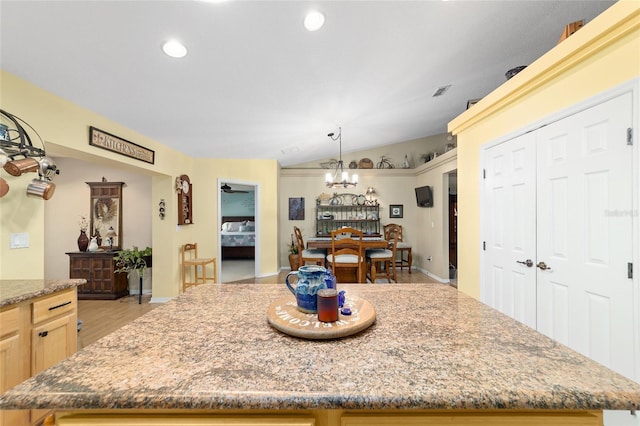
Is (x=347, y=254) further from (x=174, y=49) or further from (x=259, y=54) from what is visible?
(x=174, y=49)

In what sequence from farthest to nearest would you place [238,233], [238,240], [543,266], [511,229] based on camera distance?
[238,240] < [238,233] < [511,229] < [543,266]

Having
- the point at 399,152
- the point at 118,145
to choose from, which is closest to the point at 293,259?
the point at 399,152

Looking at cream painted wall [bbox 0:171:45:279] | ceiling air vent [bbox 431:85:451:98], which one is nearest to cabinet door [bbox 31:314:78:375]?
cream painted wall [bbox 0:171:45:279]

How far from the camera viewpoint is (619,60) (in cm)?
144

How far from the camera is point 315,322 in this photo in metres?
0.94

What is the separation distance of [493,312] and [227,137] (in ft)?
12.0

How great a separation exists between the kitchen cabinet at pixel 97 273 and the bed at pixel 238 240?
10.8 ft

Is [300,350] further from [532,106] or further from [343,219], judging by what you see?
[343,219]

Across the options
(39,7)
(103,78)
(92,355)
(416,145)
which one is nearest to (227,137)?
(103,78)

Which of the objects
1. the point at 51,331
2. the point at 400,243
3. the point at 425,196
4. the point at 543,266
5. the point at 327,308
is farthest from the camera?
the point at 400,243

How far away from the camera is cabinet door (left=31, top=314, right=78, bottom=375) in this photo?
1.58m

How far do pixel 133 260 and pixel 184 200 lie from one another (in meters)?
1.14

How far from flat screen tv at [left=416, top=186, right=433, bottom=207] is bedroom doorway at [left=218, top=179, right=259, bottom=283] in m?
3.51

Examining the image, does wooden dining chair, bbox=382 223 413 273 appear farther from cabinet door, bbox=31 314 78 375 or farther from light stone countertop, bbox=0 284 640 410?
cabinet door, bbox=31 314 78 375
